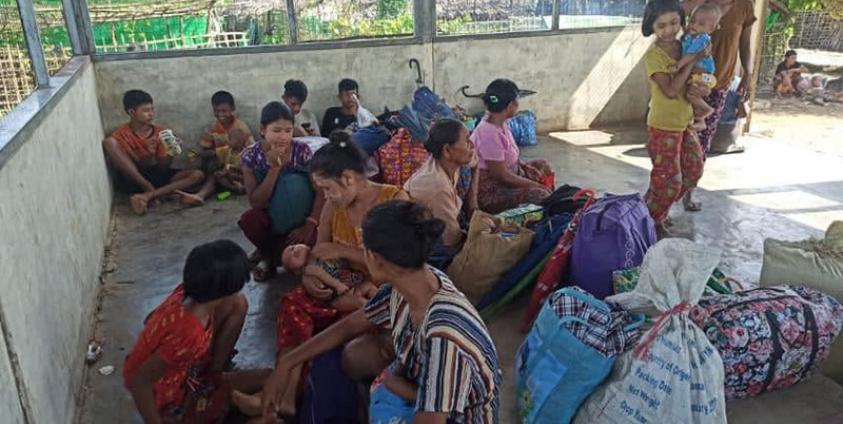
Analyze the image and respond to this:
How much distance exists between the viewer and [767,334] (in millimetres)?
2340

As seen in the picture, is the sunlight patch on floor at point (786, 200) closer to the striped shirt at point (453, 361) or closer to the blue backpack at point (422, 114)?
the blue backpack at point (422, 114)

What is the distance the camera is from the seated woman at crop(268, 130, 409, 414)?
2533 millimetres

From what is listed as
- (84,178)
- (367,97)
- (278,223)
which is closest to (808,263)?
(278,223)

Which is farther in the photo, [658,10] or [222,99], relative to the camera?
[222,99]

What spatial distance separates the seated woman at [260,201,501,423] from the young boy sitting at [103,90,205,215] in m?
3.55

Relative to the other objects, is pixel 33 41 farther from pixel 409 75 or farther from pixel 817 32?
pixel 817 32

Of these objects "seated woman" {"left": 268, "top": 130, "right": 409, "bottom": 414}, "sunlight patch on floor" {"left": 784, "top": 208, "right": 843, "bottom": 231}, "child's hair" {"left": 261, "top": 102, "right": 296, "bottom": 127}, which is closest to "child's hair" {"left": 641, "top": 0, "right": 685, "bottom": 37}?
"sunlight patch on floor" {"left": 784, "top": 208, "right": 843, "bottom": 231}

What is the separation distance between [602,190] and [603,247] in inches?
94.4

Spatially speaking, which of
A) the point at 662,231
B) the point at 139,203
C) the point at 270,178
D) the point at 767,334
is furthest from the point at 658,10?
the point at 139,203

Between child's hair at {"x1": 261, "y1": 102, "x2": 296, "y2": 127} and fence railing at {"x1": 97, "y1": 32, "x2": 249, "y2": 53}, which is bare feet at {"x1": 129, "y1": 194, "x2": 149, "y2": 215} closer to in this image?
fence railing at {"x1": 97, "y1": 32, "x2": 249, "y2": 53}

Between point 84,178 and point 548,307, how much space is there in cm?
292

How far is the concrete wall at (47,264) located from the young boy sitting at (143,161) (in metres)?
0.94

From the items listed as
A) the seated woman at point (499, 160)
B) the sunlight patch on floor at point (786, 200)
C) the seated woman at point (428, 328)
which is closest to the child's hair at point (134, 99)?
the seated woman at point (499, 160)

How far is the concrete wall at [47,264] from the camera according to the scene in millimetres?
1910
